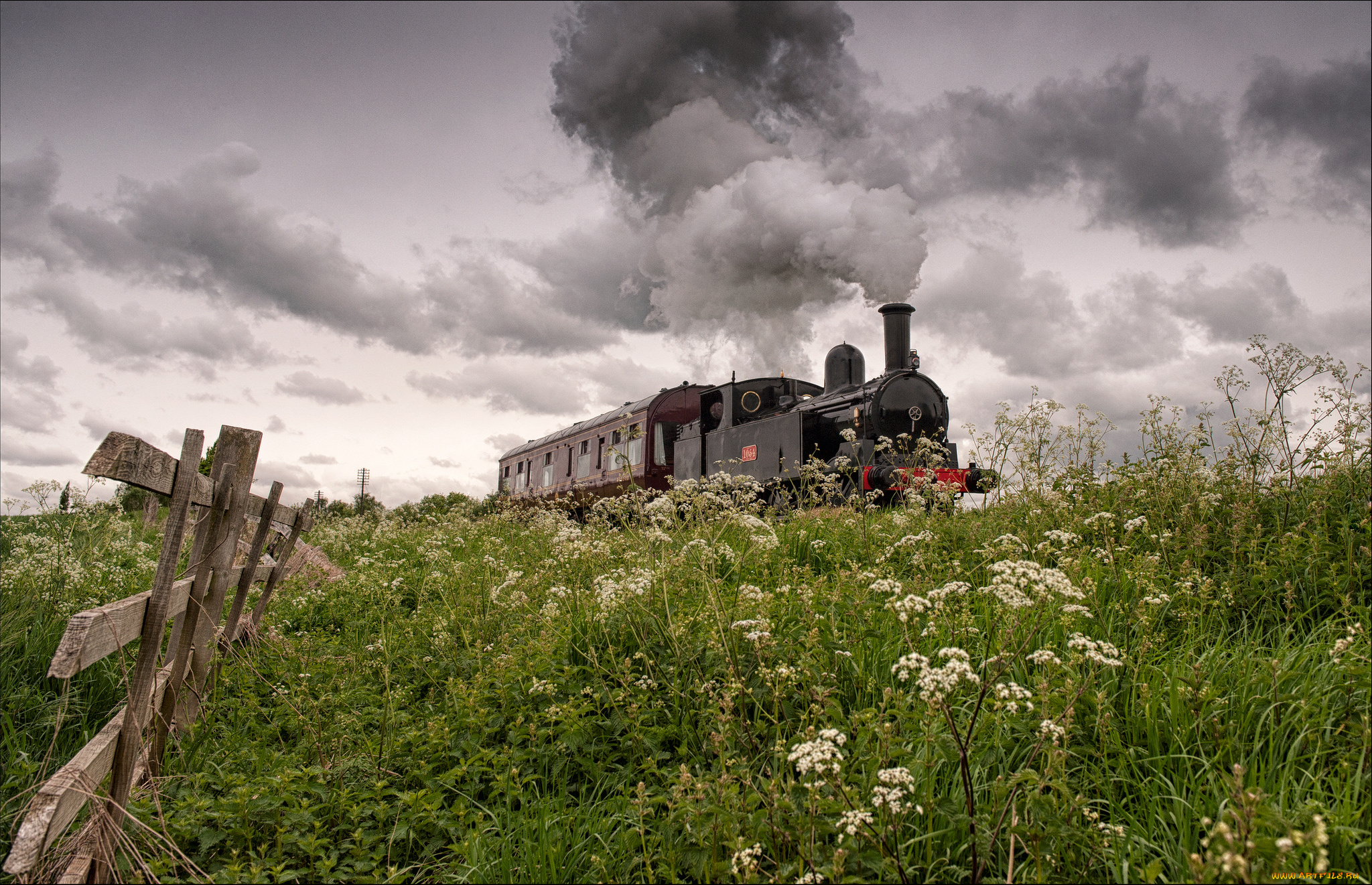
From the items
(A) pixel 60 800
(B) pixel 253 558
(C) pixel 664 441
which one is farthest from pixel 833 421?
(A) pixel 60 800

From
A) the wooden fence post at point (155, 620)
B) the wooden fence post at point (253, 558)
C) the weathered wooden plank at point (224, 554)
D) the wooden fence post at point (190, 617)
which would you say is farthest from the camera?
the wooden fence post at point (253, 558)

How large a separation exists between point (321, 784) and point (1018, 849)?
A: 2745 millimetres

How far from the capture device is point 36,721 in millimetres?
4496

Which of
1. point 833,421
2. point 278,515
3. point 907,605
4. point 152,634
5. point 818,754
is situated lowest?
point 818,754

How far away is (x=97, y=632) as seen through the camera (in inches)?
102

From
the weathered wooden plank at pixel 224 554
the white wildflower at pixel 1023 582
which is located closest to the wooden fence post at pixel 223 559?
the weathered wooden plank at pixel 224 554

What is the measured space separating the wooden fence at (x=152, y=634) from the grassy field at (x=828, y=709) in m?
0.19

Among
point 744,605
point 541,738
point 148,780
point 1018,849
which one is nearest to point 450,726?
point 541,738

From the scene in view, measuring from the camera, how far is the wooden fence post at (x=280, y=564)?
5.48 meters

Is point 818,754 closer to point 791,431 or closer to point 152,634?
point 152,634

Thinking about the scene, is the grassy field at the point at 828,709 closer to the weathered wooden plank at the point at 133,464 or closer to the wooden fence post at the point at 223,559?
the wooden fence post at the point at 223,559

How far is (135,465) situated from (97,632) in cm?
59

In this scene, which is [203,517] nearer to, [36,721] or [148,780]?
[148,780]

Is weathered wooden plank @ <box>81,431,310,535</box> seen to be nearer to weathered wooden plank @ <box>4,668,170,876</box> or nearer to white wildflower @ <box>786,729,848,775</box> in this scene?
weathered wooden plank @ <box>4,668,170,876</box>
